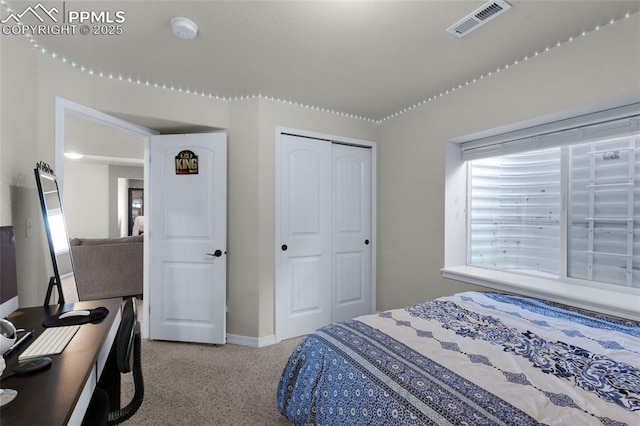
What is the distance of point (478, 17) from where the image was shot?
5.80ft

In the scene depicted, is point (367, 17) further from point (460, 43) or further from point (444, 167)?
point (444, 167)

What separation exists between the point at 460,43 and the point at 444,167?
114 centimetres

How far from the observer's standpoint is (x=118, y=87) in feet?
8.37

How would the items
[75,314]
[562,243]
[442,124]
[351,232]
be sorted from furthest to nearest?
[351,232], [442,124], [562,243], [75,314]

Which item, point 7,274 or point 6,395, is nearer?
point 6,395

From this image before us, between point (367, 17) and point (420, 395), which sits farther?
point (367, 17)

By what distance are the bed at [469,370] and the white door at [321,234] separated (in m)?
1.41

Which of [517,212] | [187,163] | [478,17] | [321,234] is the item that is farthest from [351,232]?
[478,17]

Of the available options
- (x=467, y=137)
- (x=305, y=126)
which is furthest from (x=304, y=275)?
(x=467, y=137)

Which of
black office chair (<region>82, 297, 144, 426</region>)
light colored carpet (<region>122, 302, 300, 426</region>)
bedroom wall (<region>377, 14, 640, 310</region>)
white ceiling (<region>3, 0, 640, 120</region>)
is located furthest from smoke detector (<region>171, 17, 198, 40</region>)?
light colored carpet (<region>122, 302, 300, 426</region>)

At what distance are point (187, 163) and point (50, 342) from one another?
2081 mm

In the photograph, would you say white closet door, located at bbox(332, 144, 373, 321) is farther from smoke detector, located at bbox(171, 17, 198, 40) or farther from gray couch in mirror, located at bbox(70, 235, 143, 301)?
gray couch in mirror, located at bbox(70, 235, 143, 301)

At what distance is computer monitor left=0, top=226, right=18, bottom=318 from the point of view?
129 cm

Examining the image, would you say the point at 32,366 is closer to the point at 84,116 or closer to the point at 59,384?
the point at 59,384
